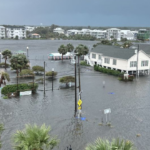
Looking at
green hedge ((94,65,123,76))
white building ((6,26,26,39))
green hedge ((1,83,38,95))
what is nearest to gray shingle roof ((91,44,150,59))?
green hedge ((94,65,123,76))

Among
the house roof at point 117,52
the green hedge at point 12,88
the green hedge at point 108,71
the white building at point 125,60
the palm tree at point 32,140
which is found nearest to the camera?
the palm tree at point 32,140

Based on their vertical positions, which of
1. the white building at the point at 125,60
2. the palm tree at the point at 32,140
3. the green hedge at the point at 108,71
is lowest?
the green hedge at the point at 108,71

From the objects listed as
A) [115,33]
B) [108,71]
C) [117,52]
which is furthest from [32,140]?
[115,33]

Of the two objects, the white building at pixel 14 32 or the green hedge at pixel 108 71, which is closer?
the green hedge at pixel 108 71

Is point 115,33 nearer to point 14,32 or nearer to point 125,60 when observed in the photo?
point 14,32

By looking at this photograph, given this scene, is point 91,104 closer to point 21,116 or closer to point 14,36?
point 21,116

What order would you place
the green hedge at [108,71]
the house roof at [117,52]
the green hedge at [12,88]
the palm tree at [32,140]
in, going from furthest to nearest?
the house roof at [117,52] < the green hedge at [108,71] < the green hedge at [12,88] < the palm tree at [32,140]

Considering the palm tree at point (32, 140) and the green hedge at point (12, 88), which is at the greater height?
the palm tree at point (32, 140)

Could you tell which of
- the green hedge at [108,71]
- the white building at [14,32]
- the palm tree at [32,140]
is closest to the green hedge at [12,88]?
the green hedge at [108,71]

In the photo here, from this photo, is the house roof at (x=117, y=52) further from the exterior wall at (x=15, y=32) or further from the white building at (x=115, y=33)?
the white building at (x=115, y=33)
